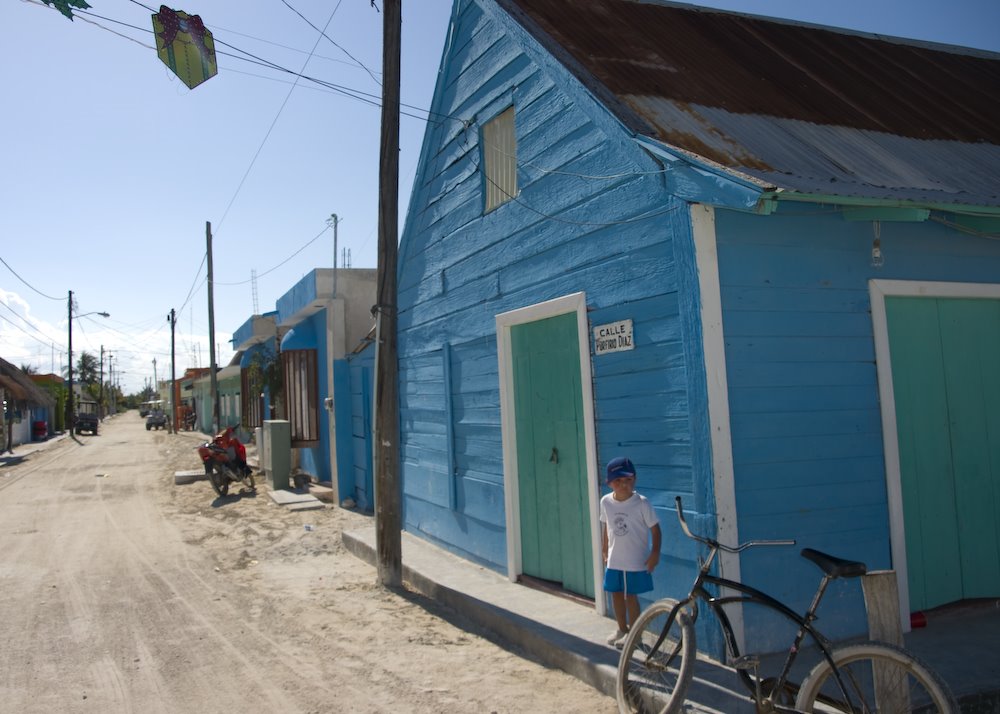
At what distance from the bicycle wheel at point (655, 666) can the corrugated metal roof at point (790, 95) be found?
2509 mm

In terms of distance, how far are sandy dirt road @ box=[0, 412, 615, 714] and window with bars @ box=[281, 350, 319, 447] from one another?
9.35ft

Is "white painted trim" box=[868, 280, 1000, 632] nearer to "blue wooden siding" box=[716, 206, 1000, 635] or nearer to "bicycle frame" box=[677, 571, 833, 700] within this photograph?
"blue wooden siding" box=[716, 206, 1000, 635]

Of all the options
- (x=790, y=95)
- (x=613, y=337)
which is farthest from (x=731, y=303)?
(x=790, y=95)

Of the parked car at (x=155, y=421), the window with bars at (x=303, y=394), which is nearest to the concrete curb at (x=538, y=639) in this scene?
the window with bars at (x=303, y=394)

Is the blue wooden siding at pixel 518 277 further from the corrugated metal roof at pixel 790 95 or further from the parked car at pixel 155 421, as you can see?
the parked car at pixel 155 421

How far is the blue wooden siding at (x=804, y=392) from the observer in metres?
4.87

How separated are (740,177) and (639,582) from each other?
2.50 m

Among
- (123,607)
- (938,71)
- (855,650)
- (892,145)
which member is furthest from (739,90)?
(123,607)

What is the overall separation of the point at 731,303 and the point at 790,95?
9.20 ft

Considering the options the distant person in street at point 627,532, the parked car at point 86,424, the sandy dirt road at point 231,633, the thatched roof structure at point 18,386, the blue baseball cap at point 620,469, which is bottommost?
the sandy dirt road at point 231,633

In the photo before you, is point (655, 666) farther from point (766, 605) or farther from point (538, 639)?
point (538, 639)

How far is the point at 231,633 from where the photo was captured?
245 inches

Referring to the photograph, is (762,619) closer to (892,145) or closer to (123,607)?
(892,145)

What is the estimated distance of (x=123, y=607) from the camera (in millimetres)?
7066
